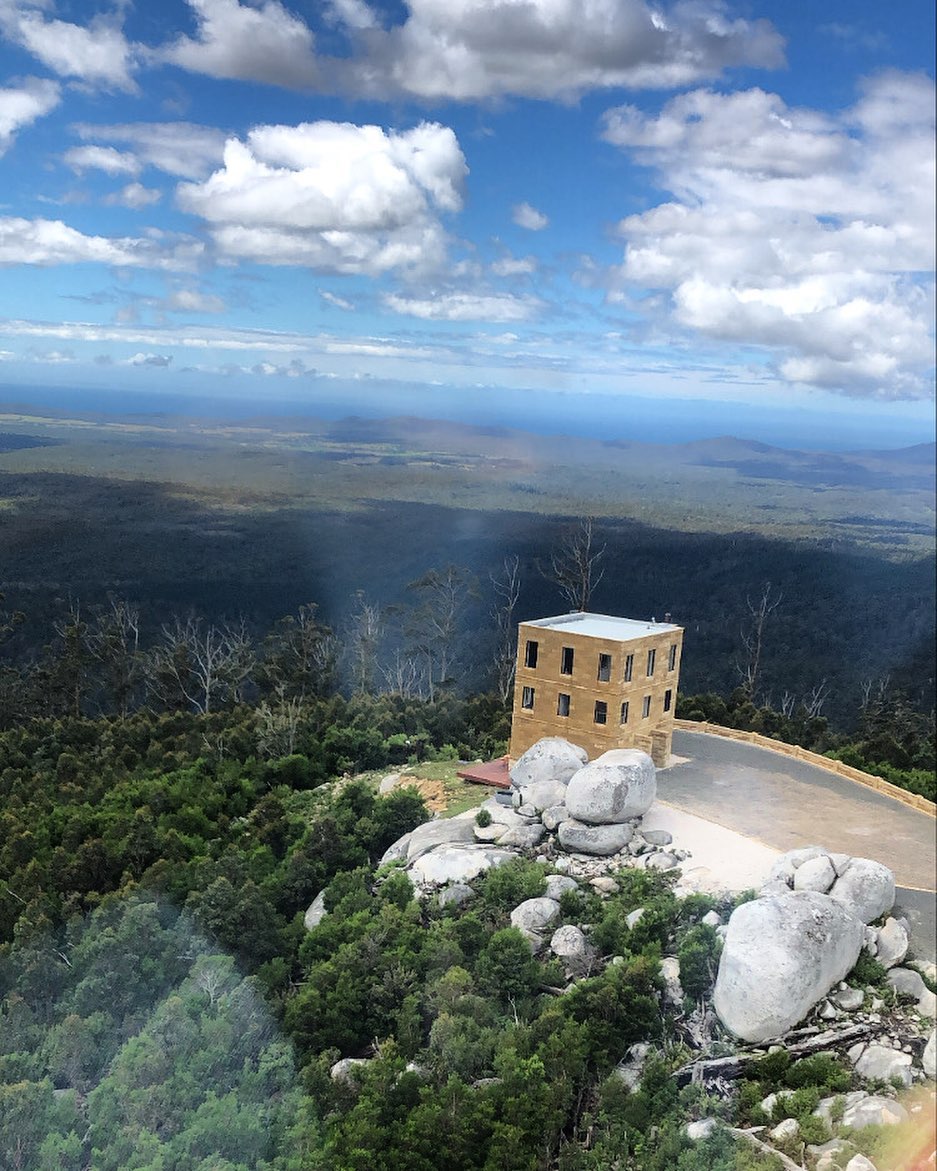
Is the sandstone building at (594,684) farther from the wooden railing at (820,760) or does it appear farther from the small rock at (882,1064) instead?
the small rock at (882,1064)

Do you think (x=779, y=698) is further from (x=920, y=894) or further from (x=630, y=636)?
(x=920, y=894)

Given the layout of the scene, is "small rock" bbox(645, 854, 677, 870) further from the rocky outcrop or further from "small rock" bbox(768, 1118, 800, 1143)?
"small rock" bbox(768, 1118, 800, 1143)

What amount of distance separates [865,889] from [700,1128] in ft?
6.17

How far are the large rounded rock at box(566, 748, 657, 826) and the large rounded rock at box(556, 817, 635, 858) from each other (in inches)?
3.3

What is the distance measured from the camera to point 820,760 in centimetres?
978

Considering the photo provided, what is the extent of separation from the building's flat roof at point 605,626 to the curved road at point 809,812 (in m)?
1.20

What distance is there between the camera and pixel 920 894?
23.1 feet

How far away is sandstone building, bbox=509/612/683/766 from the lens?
8406 mm

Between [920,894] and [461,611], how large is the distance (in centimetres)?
539

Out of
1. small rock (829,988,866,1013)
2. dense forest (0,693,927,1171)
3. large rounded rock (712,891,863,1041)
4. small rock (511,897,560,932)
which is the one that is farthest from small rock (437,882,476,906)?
small rock (829,988,866,1013)

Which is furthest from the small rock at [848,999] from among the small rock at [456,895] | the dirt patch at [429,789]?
the dirt patch at [429,789]

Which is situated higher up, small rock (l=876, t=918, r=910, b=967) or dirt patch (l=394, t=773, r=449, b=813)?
small rock (l=876, t=918, r=910, b=967)

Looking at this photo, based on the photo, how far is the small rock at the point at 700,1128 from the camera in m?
5.22

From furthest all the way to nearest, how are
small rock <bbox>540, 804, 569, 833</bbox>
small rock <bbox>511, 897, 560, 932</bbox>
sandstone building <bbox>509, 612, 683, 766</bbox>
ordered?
sandstone building <bbox>509, 612, 683, 766</bbox> → small rock <bbox>540, 804, 569, 833</bbox> → small rock <bbox>511, 897, 560, 932</bbox>
